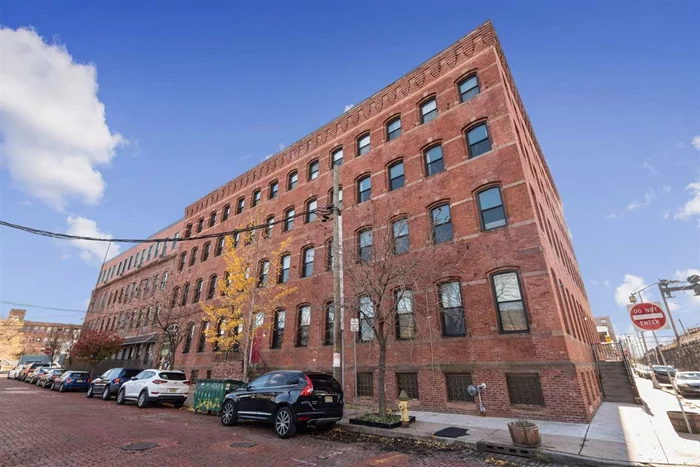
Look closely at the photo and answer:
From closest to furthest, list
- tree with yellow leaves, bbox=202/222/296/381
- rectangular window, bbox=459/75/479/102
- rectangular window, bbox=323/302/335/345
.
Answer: rectangular window, bbox=459/75/479/102 < rectangular window, bbox=323/302/335/345 < tree with yellow leaves, bbox=202/222/296/381

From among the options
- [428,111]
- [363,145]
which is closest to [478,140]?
[428,111]

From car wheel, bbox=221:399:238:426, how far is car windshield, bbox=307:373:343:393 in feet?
10.4

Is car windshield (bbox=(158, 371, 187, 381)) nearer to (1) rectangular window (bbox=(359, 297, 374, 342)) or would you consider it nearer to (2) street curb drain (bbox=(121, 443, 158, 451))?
(2) street curb drain (bbox=(121, 443, 158, 451))

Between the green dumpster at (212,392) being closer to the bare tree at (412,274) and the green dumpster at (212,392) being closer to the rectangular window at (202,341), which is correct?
the bare tree at (412,274)

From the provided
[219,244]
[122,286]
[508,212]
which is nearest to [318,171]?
[219,244]

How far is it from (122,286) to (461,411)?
42259 mm

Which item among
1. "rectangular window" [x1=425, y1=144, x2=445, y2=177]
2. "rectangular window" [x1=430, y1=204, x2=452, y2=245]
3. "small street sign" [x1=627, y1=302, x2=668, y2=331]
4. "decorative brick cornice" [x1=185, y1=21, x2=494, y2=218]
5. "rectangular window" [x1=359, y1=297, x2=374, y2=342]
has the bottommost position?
"small street sign" [x1=627, y1=302, x2=668, y2=331]

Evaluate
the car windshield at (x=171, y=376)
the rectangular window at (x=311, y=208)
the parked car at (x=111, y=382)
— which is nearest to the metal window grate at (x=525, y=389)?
the rectangular window at (x=311, y=208)

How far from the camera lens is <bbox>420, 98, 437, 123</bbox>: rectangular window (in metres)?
17.9

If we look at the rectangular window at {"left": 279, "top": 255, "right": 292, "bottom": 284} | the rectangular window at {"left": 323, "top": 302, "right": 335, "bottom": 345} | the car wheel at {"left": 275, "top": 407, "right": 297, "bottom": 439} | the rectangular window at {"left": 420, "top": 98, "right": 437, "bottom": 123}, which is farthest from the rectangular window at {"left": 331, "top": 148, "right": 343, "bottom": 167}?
the car wheel at {"left": 275, "top": 407, "right": 297, "bottom": 439}

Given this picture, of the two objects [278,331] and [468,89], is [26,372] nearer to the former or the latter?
[278,331]

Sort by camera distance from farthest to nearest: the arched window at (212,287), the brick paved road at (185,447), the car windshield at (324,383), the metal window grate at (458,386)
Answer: the arched window at (212,287), the metal window grate at (458,386), the car windshield at (324,383), the brick paved road at (185,447)

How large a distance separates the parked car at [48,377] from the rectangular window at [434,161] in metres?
29.6

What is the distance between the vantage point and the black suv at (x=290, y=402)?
9.19 meters
